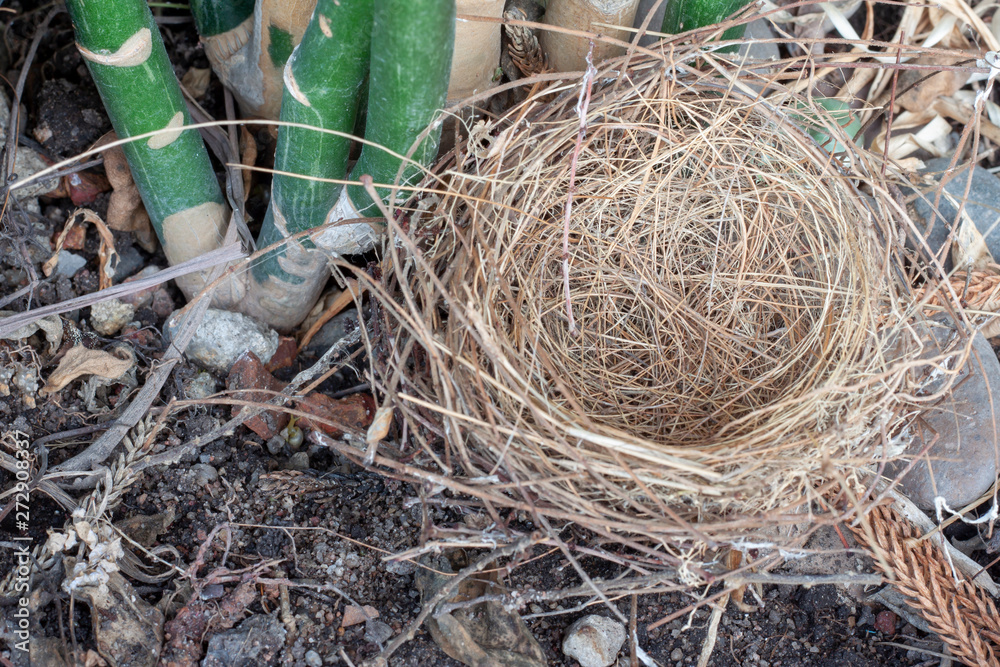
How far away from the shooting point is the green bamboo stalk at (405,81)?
0.96 m

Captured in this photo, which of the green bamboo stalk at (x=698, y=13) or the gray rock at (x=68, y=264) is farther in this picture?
the gray rock at (x=68, y=264)

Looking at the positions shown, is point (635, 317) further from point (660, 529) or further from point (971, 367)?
point (971, 367)

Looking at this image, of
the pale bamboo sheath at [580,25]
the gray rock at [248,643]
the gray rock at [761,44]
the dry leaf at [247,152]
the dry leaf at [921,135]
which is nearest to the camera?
the gray rock at [248,643]

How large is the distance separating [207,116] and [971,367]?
5.79 ft

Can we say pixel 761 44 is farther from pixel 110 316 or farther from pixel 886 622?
pixel 110 316

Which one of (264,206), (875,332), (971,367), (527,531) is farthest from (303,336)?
(971,367)

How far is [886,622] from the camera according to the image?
51.3 inches

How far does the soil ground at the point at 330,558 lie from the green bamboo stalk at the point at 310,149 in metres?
0.27

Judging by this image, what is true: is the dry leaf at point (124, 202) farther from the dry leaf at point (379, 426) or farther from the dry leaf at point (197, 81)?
the dry leaf at point (379, 426)

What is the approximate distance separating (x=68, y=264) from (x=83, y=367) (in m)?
0.31

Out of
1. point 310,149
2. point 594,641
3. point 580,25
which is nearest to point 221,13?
point 310,149

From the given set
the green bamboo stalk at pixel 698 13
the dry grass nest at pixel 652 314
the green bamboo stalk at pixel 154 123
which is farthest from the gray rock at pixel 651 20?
the green bamboo stalk at pixel 154 123

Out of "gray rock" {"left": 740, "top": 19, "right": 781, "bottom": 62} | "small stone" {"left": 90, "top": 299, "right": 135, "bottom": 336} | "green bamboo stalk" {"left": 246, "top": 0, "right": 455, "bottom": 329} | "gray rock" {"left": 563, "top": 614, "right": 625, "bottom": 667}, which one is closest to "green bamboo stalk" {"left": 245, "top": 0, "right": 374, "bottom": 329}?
"green bamboo stalk" {"left": 246, "top": 0, "right": 455, "bottom": 329}

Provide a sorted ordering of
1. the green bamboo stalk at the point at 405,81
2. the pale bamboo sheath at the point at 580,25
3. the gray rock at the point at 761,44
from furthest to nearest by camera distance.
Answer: the gray rock at the point at 761,44, the pale bamboo sheath at the point at 580,25, the green bamboo stalk at the point at 405,81
